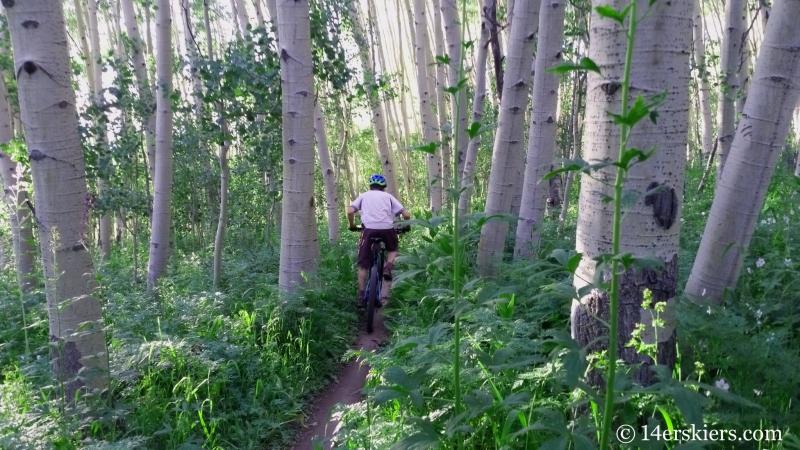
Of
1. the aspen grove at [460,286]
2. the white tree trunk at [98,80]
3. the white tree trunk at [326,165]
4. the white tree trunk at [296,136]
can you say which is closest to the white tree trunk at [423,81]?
the white tree trunk at [326,165]

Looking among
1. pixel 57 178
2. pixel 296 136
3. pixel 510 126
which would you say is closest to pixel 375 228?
pixel 296 136

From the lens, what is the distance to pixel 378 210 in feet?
21.0

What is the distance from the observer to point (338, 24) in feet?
26.4

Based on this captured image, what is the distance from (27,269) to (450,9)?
755 cm

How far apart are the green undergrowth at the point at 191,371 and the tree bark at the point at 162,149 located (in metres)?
0.75

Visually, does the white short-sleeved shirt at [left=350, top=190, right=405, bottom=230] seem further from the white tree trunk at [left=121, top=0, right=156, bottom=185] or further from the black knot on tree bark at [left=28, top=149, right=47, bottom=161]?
the white tree trunk at [left=121, top=0, right=156, bottom=185]

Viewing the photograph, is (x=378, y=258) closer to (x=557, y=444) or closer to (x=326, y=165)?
(x=326, y=165)

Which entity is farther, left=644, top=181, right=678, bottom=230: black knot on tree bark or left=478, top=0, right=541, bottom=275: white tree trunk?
left=478, top=0, right=541, bottom=275: white tree trunk

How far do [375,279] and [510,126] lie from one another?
232 centimetres

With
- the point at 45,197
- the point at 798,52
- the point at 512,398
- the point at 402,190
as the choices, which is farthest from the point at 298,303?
the point at 402,190

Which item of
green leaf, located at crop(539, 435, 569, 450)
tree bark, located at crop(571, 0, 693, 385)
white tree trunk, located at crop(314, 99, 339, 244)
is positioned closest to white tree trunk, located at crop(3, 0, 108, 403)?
green leaf, located at crop(539, 435, 569, 450)

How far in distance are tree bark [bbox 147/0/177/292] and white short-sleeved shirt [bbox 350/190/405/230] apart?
2.56 metres

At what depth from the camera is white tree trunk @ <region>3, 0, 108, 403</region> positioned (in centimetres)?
305

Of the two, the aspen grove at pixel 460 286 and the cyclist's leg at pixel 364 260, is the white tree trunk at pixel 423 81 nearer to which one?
the aspen grove at pixel 460 286
